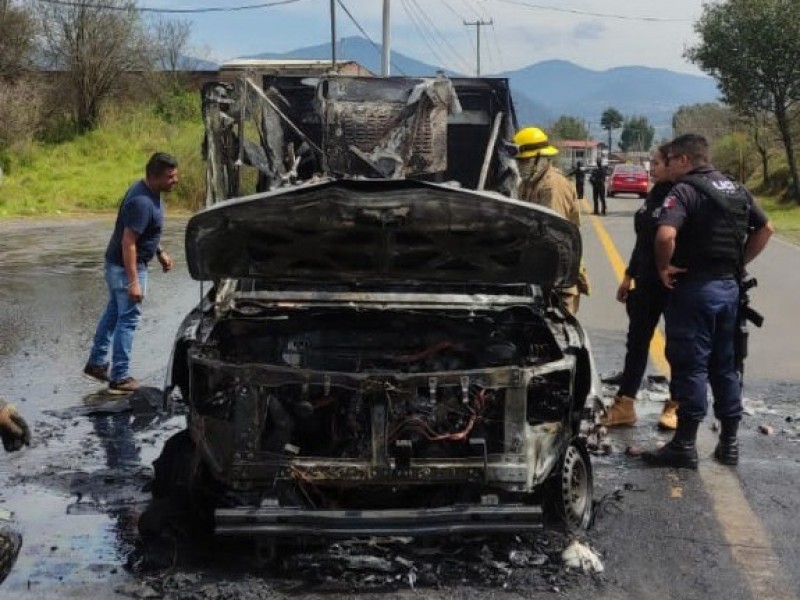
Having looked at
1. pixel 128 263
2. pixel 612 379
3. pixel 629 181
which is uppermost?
pixel 128 263

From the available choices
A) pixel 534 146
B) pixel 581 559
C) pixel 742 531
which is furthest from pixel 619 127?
pixel 581 559

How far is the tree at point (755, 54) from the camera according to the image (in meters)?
30.4

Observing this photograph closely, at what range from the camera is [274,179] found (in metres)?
8.11

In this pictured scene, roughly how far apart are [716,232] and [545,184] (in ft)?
5.85

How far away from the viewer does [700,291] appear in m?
5.82

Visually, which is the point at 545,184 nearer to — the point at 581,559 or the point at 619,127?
the point at 581,559

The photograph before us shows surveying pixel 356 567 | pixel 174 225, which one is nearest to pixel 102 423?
pixel 356 567

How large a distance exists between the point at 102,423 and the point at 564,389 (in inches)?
137

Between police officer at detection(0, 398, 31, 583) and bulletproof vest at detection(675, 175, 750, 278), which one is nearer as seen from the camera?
police officer at detection(0, 398, 31, 583)

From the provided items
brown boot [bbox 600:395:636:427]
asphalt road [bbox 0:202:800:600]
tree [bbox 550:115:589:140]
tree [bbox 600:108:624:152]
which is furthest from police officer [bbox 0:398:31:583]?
tree [bbox 600:108:624:152]

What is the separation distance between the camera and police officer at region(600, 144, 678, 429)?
21.4 ft

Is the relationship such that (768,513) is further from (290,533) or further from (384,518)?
(290,533)

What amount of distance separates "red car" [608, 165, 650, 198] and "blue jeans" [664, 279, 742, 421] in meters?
38.1

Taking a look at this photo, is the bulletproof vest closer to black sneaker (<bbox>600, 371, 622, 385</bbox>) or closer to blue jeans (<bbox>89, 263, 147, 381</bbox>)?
black sneaker (<bbox>600, 371, 622, 385</bbox>)
